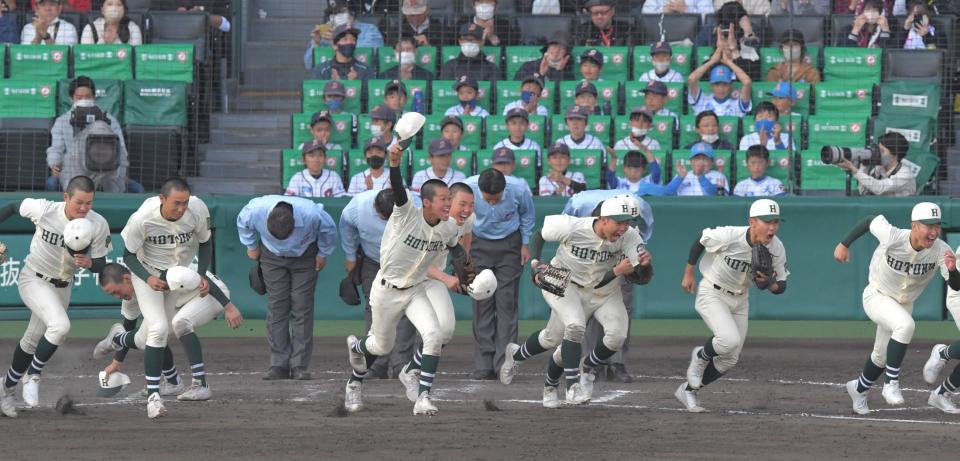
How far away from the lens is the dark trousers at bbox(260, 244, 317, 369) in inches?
553

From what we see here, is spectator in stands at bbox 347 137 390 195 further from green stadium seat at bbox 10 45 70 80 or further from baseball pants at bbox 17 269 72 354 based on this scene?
baseball pants at bbox 17 269 72 354

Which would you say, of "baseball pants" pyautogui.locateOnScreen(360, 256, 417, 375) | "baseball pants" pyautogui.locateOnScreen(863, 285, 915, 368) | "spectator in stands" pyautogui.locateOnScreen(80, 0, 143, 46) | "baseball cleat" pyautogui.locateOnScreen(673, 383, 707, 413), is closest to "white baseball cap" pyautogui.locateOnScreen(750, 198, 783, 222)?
"baseball pants" pyautogui.locateOnScreen(863, 285, 915, 368)

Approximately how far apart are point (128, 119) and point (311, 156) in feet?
9.00

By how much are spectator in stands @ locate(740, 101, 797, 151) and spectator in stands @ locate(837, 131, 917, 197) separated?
0.81m

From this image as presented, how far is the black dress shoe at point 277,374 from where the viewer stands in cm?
1391

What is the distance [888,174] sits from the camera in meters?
17.8

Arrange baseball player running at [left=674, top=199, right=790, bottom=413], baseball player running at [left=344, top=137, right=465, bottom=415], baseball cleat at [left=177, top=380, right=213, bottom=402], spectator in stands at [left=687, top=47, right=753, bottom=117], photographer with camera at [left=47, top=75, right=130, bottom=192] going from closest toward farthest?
1. baseball player running at [left=344, top=137, right=465, bottom=415]
2. baseball player running at [left=674, top=199, right=790, bottom=413]
3. baseball cleat at [left=177, top=380, right=213, bottom=402]
4. photographer with camera at [left=47, top=75, right=130, bottom=192]
5. spectator in stands at [left=687, top=47, right=753, bottom=117]

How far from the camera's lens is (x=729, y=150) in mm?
18000

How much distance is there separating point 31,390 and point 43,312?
2.09 ft

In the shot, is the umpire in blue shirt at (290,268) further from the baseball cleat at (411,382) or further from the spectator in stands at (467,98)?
the spectator in stands at (467,98)

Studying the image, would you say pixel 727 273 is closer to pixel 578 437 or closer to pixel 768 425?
pixel 768 425

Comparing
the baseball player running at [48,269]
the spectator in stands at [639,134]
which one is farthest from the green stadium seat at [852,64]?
the baseball player running at [48,269]

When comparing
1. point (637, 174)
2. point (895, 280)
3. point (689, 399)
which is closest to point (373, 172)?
point (637, 174)

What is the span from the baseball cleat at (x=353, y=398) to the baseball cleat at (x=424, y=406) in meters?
0.54
